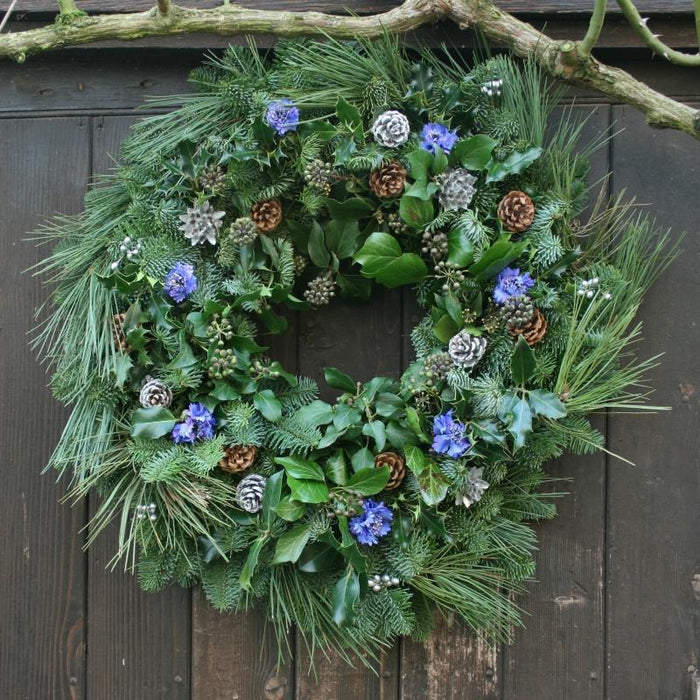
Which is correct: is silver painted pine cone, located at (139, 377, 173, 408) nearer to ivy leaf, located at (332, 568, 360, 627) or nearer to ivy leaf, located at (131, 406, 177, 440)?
ivy leaf, located at (131, 406, 177, 440)

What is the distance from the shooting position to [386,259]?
0.89m

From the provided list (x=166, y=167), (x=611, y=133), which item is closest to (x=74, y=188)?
(x=166, y=167)

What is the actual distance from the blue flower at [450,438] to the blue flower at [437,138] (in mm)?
319

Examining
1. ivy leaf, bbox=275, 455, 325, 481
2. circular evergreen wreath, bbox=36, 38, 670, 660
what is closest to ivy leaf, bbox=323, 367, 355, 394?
circular evergreen wreath, bbox=36, 38, 670, 660

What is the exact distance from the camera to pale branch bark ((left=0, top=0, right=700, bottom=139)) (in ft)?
2.93

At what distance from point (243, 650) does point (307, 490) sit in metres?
0.31

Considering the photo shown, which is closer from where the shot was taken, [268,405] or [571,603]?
[268,405]

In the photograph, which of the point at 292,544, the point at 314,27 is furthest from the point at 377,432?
the point at 314,27

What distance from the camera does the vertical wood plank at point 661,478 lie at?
1007 mm

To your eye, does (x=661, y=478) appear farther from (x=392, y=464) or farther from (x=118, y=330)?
(x=118, y=330)

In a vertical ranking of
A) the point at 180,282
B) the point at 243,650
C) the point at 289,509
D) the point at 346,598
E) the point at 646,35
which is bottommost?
the point at 243,650

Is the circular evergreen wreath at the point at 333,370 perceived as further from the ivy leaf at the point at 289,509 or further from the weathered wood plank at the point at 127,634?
the weathered wood plank at the point at 127,634

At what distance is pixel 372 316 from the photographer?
40.3 inches

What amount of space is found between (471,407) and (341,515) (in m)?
0.20
